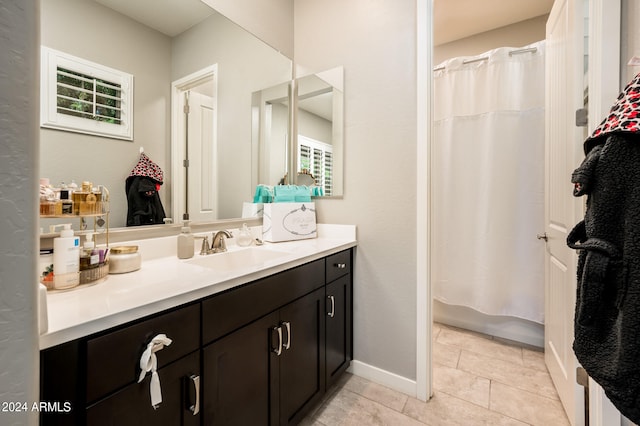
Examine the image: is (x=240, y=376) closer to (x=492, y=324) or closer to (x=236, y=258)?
(x=236, y=258)

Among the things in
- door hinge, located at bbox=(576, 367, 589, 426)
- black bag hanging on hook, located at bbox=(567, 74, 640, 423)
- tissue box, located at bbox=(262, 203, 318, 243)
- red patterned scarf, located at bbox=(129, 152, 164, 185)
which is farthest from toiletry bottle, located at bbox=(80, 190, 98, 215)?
door hinge, located at bbox=(576, 367, 589, 426)

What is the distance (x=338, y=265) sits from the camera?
161 centimetres

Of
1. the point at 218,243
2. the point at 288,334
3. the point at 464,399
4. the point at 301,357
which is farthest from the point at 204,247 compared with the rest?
the point at 464,399

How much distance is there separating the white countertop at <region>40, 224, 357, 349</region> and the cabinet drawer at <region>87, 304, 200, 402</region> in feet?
0.10

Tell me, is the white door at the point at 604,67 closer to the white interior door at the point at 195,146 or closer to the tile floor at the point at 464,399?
the tile floor at the point at 464,399

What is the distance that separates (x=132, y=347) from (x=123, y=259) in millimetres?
466

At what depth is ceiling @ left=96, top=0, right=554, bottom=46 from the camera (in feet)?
4.08

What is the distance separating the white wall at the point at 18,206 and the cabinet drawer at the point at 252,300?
52 centimetres

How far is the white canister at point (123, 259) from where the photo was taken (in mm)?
1016

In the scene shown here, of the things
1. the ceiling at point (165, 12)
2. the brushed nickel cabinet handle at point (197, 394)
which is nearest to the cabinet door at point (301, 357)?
the brushed nickel cabinet handle at point (197, 394)

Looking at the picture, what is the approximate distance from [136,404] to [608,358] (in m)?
1.26

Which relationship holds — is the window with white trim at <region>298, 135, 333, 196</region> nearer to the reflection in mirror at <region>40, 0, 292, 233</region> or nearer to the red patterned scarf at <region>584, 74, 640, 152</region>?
the reflection in mirror at <region>40, 0, 292, 233</region>

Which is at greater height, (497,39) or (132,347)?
(497,39)

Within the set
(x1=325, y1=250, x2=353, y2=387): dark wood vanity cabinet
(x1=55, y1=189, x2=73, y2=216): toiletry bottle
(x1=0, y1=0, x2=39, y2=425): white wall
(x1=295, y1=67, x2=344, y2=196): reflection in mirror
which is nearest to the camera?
(x1=0, y1=0, x2=39, y2=425): white wall
